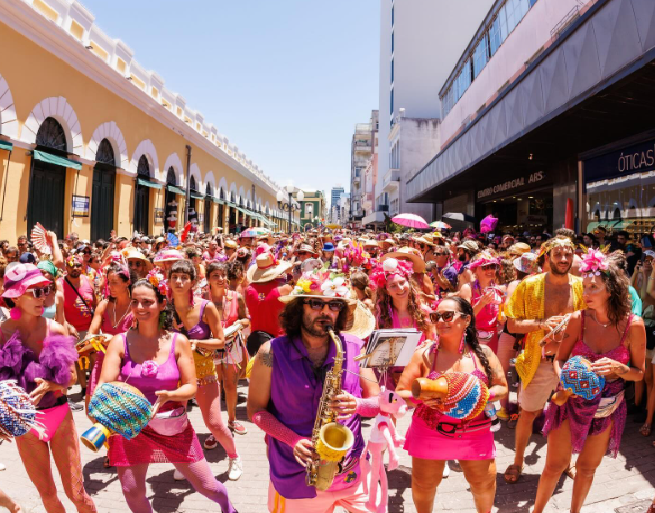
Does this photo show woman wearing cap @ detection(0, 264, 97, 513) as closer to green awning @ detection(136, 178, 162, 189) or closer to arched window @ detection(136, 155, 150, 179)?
green awning @ detection(136, 178, 162, 189)

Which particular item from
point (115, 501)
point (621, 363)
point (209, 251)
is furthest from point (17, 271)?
point (209, 251)

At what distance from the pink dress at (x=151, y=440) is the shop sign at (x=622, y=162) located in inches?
428

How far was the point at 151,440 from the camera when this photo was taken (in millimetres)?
3004

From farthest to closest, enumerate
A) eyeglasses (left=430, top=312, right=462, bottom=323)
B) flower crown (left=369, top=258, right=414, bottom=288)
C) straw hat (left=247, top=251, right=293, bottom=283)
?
straw hat (left=247, top=251, right=293, bottom=283)
flower crown (left=369, top=258, right=414, bottom=288)
eyeglasses (left=430, top=312, right=462, bottom=323)

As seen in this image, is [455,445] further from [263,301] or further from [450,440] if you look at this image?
[263,301]

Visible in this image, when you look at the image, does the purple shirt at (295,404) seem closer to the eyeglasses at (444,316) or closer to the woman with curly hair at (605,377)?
the eyeglasses at (444,316)

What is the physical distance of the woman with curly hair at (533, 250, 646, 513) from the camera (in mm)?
3127

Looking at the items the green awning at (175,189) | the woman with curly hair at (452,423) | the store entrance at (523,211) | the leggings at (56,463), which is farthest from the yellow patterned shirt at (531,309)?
the green awning at (175,189)

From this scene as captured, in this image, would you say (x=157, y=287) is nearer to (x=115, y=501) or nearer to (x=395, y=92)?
(x=115, y=501)

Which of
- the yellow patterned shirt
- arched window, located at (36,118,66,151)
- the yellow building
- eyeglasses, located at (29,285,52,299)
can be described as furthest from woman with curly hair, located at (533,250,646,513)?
arched window, located at (36,118,66,151)

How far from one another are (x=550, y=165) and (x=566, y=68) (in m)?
7.80

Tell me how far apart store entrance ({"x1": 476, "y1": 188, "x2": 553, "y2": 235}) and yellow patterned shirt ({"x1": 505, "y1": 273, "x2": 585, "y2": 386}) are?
49.1ft

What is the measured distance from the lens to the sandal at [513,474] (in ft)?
13.0

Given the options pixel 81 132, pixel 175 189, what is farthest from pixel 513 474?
pixel 175 189
